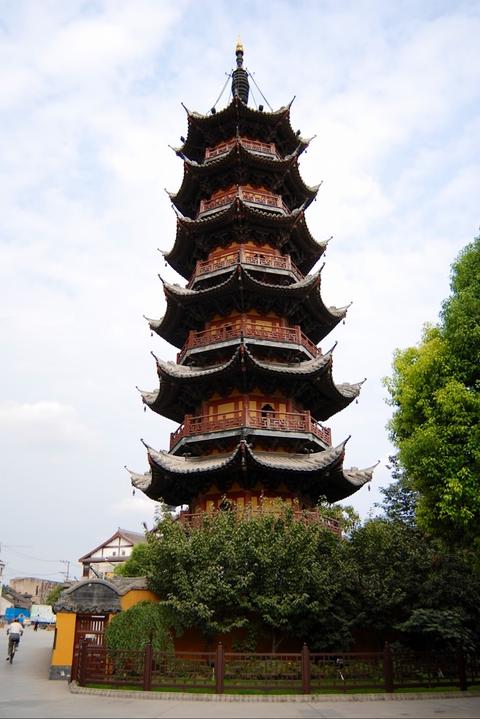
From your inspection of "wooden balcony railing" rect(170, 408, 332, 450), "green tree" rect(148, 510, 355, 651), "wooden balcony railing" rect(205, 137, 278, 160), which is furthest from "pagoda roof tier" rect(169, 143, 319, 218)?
"green tree" rect(148, 510, 355, 651)

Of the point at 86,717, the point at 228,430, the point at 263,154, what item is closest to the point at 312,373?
the point at 228,430

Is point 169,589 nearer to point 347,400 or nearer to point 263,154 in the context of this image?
point 347,400

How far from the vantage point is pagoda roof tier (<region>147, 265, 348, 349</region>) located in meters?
23.9

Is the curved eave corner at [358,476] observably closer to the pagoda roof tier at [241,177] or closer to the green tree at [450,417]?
the green tree at [450,417]

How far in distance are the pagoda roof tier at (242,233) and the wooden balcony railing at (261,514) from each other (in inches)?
449

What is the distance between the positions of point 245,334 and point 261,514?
7586mm

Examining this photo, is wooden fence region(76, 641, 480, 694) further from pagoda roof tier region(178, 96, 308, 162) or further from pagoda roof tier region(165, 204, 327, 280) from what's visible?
pagoda roof tier region(178, 96, 308, 162)

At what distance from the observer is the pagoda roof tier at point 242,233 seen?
25.7 m

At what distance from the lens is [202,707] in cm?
1262

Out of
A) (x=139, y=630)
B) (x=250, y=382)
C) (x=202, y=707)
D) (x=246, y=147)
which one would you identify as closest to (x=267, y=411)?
(x=250, y=382)

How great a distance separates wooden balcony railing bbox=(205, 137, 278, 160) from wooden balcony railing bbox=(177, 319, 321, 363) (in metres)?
9.14

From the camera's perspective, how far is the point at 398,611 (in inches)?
739

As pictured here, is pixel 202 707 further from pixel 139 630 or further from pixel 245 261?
pixel 245 261

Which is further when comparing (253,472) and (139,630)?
(253,472)
